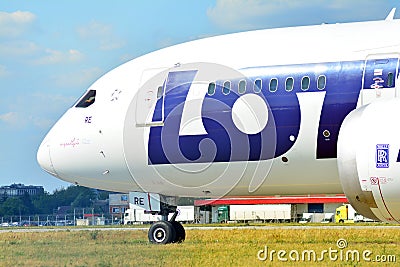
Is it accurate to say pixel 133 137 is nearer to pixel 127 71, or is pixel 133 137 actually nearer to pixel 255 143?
pixel 127 71

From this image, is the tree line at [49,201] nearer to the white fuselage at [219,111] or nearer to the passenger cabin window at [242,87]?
the white fuselage at [219,111]

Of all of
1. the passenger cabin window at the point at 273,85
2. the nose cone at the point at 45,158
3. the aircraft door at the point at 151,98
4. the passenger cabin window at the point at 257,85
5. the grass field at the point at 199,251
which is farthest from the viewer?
the nose cone at the point at 45,158

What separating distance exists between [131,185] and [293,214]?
4161 centimetres

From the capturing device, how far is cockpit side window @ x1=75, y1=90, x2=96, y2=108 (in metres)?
22.2

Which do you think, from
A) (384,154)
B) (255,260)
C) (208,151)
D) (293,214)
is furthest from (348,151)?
(293,214)

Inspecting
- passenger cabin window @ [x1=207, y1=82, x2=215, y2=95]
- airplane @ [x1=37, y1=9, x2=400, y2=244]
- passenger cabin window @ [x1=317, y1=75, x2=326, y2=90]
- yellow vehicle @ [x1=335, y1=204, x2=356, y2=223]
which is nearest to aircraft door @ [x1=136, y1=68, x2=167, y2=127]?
airplane @ [x1=37, y1=9, x2=400, y2=244]

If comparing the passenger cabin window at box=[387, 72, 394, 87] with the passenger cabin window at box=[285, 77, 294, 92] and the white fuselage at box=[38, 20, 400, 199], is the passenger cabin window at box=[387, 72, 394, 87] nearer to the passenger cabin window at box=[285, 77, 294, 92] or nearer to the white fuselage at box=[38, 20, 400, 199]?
the white fuselage at box=[38, 20, 400, 199]

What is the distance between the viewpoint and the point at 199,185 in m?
20.7

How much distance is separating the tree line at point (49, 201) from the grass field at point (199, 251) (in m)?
45.2

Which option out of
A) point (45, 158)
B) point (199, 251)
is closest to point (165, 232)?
point (199, 251)

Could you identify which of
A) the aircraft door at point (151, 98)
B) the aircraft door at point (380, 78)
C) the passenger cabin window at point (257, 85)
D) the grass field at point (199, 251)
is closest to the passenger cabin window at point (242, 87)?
the passenger cabin window at point (257, 85)

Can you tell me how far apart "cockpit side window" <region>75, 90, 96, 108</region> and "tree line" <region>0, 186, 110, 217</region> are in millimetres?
45949

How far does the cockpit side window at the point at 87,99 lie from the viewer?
22250 millimetres

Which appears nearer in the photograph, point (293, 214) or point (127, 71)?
point (127, 71)
